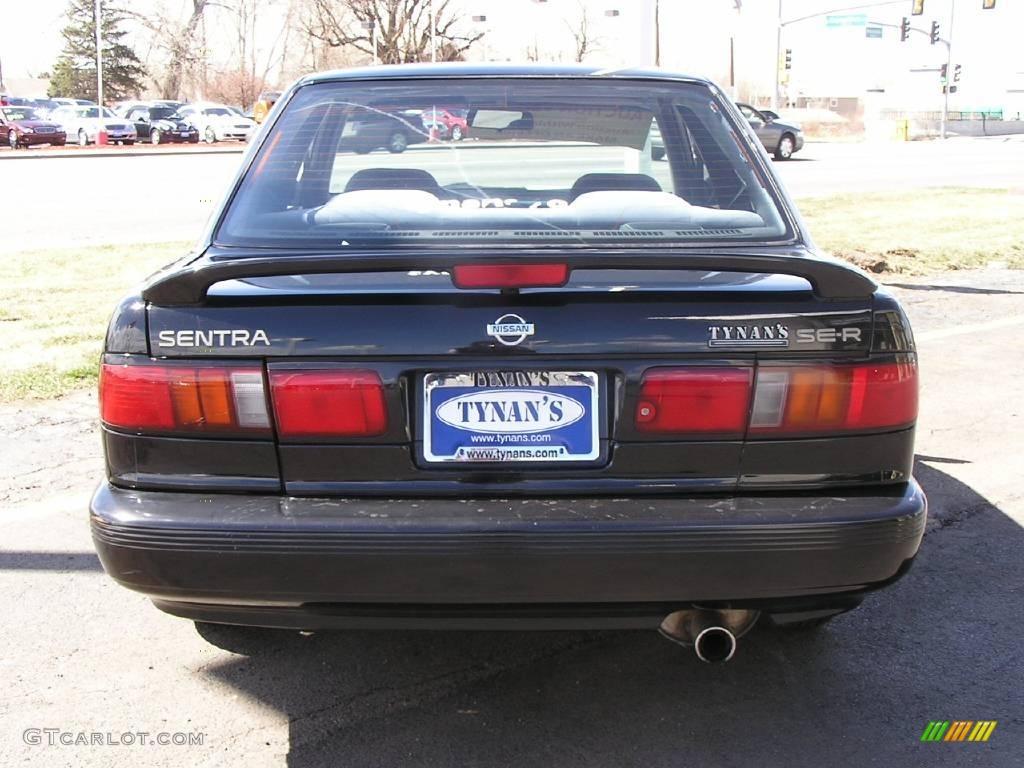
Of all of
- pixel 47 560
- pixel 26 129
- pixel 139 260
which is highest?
pixel 26 129

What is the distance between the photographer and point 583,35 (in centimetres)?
7300

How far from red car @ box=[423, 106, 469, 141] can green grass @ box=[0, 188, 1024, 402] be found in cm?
323

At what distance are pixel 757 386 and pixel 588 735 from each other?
1027 millimetres

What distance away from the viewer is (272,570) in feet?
8.17

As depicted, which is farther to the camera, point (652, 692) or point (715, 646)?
point (652, 692)

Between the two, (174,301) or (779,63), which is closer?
(174,301)

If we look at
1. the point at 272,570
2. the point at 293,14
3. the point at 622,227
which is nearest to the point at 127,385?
the point at 272,570

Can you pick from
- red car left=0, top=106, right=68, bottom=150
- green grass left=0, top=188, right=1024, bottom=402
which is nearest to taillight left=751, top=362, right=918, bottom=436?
green grass left=0, top=188, right=1024, bottom=402

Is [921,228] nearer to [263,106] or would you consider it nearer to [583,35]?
[263,106]

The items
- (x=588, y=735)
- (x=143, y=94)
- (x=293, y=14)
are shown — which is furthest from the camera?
(x=143, y=94)

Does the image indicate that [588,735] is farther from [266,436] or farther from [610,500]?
[266,436]

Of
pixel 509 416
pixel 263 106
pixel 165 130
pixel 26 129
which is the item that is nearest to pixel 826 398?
pixel 509 416
